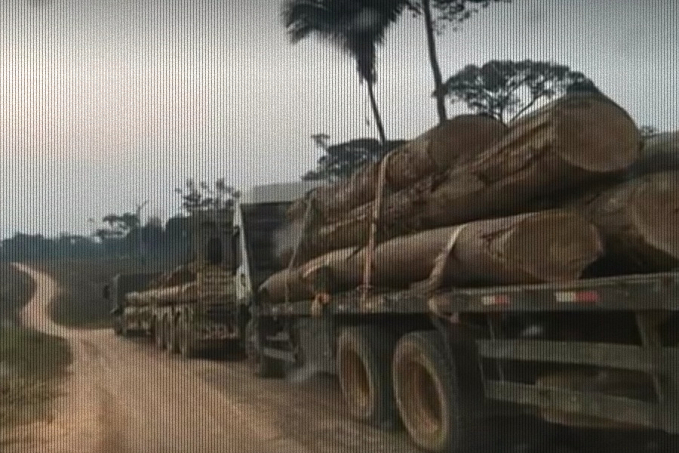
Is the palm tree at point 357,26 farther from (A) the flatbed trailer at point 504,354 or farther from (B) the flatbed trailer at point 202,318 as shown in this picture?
(B) the flatbed trailer at point 202,318

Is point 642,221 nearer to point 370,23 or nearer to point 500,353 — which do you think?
point 500,353

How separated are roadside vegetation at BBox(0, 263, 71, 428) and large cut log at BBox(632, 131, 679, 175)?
6993 millimetres

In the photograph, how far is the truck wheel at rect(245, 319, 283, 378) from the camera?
14914 mm

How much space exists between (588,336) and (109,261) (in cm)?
2072

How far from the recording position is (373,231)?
9.72 m

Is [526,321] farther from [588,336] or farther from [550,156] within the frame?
[550,156]

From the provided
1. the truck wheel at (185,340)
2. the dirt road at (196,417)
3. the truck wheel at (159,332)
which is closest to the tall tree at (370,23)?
the dirt road at (196,417)

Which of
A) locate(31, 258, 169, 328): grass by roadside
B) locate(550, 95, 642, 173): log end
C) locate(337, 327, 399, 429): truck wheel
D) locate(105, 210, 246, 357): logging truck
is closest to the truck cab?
locate(105, 210, 246, 357): logging truck

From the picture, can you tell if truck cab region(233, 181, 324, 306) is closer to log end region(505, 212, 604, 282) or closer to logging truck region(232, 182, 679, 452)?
logging truck region(232, 182, 679, 452)

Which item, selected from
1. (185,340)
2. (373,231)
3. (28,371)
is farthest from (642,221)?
(185,340)

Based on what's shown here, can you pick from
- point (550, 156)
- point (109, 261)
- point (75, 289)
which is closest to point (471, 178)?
point (550, 156)

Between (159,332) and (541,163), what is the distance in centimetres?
1799

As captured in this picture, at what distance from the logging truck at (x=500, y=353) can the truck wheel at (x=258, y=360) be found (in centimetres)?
284

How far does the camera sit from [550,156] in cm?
700
